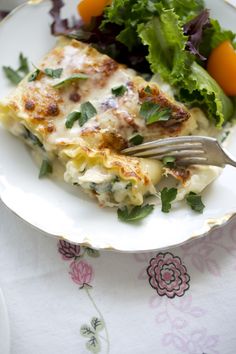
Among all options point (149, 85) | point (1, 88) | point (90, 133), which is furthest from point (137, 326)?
point (1, 88)

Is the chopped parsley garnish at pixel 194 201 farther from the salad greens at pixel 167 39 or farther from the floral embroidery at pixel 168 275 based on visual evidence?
the salad greens at pixel 167 39

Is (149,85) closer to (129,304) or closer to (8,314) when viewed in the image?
(129,304)

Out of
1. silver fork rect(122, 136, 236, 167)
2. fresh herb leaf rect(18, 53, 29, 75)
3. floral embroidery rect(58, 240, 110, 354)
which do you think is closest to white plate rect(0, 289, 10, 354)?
floral embroidery rect(58, 240, 110, 354)

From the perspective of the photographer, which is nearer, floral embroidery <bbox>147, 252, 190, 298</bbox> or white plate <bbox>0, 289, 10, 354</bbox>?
white plate <bbox>0, 289, 10, 354</bbox>

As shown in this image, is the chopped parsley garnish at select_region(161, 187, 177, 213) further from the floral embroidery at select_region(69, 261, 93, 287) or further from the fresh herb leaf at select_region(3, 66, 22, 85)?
the fresh herb leaf at select_region(3, 66, 22, 85)

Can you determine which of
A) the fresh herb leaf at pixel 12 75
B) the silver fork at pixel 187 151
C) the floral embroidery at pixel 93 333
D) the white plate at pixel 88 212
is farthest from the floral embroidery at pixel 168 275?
the fresh herb leaf at pixel 12 75

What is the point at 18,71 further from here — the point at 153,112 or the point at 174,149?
the point at 174,149

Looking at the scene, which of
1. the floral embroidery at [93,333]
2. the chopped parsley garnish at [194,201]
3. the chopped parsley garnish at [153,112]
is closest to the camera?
the floral embroidery at [93,333]
